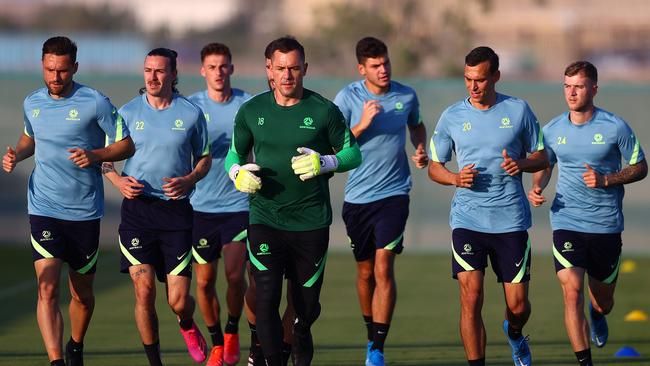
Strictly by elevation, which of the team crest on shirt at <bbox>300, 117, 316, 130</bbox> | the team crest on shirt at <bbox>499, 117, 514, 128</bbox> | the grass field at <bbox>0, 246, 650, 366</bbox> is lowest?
the grass field at <bbox>0, 246, 650, 366</bbox>

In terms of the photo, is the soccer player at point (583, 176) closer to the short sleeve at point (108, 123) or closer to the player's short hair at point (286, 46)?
the player's short hair at point (286, 46)

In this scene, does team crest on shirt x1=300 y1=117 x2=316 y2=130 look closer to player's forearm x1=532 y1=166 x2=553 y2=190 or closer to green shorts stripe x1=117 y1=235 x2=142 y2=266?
green shorts stripe x1=117 y1=235 x2=142 y2=266

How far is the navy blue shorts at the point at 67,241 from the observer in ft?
33.6

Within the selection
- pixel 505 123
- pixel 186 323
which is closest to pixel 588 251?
pixel 505 123

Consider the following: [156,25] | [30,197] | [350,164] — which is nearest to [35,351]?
[30,197]

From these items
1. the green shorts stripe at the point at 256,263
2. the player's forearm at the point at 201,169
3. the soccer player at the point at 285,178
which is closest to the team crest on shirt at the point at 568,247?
the soccer player at the point at 285,178

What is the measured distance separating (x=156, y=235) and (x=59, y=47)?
156 cm

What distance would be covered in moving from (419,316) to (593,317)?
278 centimetres

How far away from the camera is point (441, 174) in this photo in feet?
34.0

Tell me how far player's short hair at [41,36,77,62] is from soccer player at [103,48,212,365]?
68 centimetres

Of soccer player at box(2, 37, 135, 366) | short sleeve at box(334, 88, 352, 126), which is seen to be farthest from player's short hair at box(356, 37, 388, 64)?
soccer player at box(2, 37, 135, 366)

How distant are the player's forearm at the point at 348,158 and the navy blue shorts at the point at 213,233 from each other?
7.81 feet

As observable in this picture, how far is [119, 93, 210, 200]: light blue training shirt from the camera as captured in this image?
10688 mm

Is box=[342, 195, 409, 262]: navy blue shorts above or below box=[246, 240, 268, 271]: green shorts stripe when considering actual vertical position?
below
